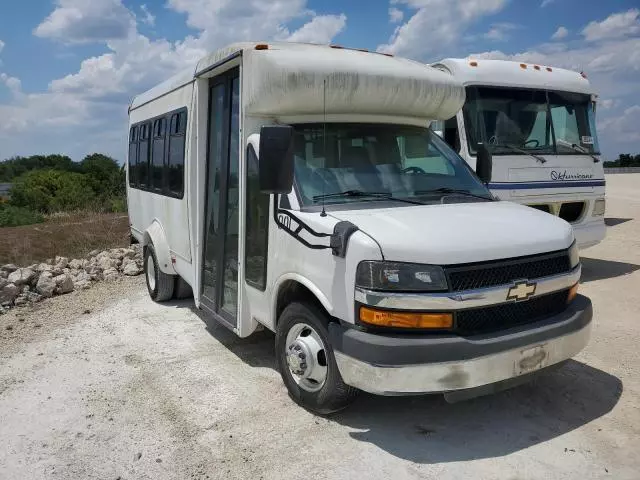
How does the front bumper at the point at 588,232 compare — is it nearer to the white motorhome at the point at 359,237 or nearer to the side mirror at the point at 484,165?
the side mirror at the point at 484,165

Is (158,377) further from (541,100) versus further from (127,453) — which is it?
(541,100)

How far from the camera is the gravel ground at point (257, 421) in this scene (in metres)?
3.68

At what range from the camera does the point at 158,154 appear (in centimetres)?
777

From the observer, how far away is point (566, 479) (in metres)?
3.45

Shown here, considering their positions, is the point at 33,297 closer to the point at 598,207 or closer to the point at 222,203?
the point at 222,203

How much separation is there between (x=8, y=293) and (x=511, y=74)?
7725 mm

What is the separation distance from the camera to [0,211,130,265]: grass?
43.9 ft

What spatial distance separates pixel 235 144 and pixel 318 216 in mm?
1574

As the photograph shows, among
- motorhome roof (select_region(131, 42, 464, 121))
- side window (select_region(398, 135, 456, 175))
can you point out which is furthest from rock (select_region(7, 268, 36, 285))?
side window (select_region(398, 135, 456, 175))

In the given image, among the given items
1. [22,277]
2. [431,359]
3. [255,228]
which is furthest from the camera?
[22,277]

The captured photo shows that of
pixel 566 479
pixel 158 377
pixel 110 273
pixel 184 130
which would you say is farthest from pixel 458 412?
pixel 110 273

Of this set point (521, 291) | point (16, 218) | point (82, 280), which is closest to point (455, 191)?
point (521, 291)

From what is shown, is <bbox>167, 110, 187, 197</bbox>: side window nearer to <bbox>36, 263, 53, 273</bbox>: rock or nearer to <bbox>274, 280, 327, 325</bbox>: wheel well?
<bbox>274, 280, 327, 325</bbox>: wheel well

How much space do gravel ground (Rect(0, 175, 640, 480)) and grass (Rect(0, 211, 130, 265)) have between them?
7.52m
